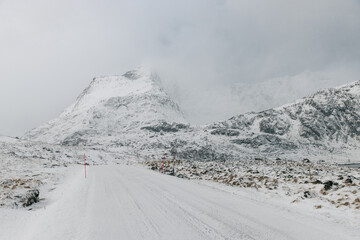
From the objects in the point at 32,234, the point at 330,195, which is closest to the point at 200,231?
the point at 32,234

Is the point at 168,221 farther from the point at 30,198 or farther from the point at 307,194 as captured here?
the point at 30,198

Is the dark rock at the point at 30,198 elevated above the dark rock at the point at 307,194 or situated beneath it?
situated beneath

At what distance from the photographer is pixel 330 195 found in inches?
455

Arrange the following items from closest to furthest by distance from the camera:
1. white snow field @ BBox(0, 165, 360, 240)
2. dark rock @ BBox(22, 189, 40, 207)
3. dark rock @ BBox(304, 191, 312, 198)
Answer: white snow field @ BBox(0, 165, 360, 240) < dark rock @ BBox(22, 189, 40, 207) < dark rock @ BBox(304, 191, 312, 198)

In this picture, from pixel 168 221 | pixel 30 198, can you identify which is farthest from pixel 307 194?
pixel 30 198

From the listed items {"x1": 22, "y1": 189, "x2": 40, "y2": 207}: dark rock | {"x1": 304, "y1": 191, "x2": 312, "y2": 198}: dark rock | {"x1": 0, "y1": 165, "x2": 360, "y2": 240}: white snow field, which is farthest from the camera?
{"x1": 304, "y1": 191, "x2": 312, "y2": 198}: dark rock

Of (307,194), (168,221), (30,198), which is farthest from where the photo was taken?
(30,198)

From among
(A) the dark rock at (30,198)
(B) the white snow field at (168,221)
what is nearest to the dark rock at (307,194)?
(B) the white snow field at (168,221)

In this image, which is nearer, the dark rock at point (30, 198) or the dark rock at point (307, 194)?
the dark rock at point (30, 198)

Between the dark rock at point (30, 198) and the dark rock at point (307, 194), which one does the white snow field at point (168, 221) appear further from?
the dark rock at point (307, 194)

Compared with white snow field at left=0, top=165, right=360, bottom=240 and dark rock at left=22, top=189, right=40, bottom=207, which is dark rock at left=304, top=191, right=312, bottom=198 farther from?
dark rock at left=22, top=189, right=40, bottom=207

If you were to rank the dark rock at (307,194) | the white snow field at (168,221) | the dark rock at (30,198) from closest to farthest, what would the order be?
the white snow field at (168,221) < the dark rock at (30,198) < the dark rock at (307,194)

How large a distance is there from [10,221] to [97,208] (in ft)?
9.80

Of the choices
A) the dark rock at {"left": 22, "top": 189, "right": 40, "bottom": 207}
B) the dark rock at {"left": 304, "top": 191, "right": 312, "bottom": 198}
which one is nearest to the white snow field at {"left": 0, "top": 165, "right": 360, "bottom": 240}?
the dark rock at {"left": 22, "top": 189, "right": 40, "bottom": 207}
